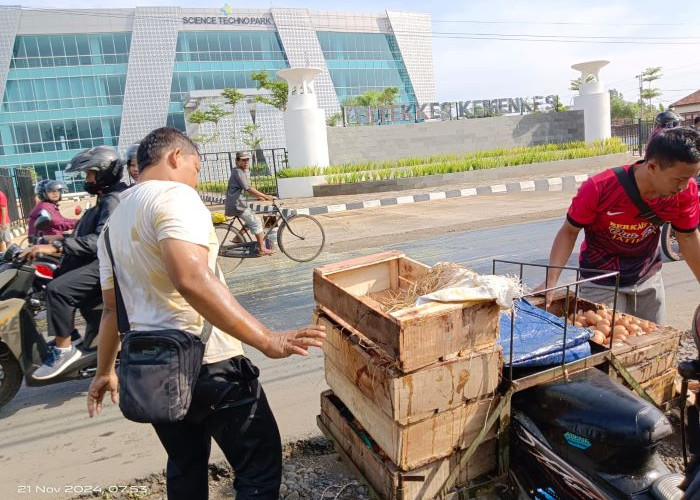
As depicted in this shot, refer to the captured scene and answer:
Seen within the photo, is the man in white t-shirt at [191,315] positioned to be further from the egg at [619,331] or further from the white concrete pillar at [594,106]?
the white concrete pillar at [594,106]

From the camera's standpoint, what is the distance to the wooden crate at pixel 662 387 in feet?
8.41

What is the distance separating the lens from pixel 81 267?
3723 millimetres

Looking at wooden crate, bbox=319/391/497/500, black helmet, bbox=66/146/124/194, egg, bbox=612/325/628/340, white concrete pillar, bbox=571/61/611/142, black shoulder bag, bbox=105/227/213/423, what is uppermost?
white concrete pillar, bbox=571/61/611/142

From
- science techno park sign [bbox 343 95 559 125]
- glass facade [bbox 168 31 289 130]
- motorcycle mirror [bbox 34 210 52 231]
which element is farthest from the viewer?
glass facade [bbox 168 31 289 130]

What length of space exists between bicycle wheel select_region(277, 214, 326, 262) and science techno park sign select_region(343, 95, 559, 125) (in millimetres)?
13750

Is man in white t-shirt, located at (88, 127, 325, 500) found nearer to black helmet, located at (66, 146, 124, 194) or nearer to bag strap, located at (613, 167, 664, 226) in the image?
black helmet, located at (66, 146, 124, 194)

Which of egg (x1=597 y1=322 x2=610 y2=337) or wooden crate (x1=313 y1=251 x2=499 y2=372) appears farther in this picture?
egg (x1=597 y1=322 x2=610 y2=337)

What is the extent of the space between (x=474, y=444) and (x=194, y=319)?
3.78ft

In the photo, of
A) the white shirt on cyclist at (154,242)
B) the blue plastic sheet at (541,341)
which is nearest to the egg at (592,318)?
the blue plastic sheet at (541,341)

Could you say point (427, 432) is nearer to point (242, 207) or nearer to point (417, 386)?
point (417, 386)

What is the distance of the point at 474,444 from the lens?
2.04m

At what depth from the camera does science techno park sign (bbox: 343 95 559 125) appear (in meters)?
22.0

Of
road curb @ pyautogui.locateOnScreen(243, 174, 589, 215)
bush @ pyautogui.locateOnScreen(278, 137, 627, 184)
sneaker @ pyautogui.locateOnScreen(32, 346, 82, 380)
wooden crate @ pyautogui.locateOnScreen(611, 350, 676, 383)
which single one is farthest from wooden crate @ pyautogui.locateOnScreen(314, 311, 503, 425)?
bush @ pyautogui.locateOnScreen(278, 137, 627, 184)

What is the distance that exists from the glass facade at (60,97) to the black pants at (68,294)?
46612mm
